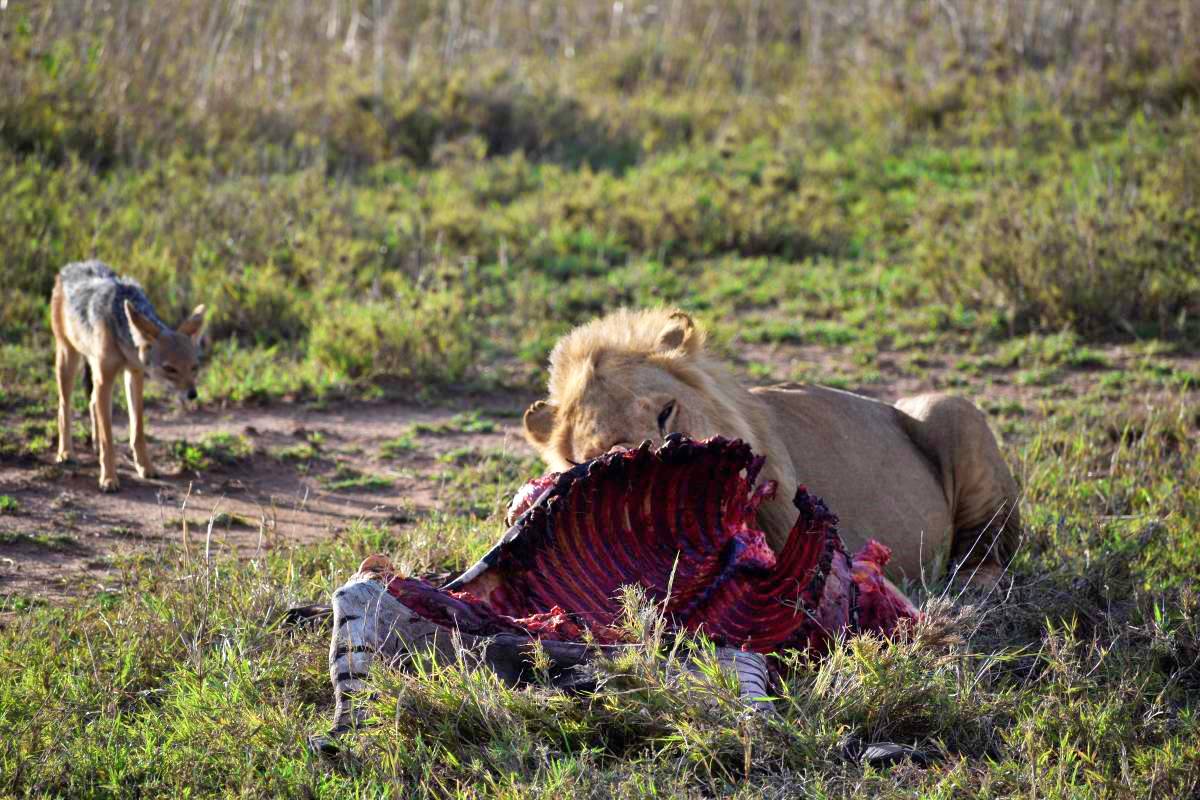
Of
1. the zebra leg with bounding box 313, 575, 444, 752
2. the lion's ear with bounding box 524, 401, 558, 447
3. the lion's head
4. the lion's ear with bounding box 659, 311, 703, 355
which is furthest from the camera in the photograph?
the lion's ear with bounding box 659, 311, 703, 355

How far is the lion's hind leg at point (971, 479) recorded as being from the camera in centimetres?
492

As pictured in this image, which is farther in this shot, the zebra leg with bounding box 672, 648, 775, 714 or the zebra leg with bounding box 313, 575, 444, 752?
the zebra leg with bounding box 313, 575, 444, 752

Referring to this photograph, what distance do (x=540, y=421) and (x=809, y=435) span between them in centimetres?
107

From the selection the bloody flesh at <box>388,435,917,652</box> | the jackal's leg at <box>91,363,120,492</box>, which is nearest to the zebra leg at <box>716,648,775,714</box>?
the bloody flesh at <box>388,435,917,652</box>

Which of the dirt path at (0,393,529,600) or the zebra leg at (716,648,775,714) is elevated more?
the zebra leg at (716,648,775,714)

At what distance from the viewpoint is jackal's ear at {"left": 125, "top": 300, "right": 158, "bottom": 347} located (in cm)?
574

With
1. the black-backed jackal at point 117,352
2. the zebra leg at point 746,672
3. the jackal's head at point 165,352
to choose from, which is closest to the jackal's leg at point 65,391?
the black-backed jackal at point 117,352

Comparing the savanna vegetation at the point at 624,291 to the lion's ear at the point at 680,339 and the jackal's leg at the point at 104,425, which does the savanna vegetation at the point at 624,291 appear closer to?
the jackal's leg at the point at 104,425

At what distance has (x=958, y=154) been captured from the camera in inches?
426

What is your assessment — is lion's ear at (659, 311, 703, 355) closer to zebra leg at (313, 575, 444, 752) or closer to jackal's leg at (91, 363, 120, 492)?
zebra leg at (313, 575, 444, 752)

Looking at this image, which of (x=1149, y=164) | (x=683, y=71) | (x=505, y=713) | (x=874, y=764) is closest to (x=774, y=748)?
(x=874, y=764)

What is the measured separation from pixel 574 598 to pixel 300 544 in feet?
5.38

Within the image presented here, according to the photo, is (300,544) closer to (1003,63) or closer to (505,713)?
(505,713)

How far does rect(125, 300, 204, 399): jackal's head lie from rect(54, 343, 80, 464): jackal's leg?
527 mm
